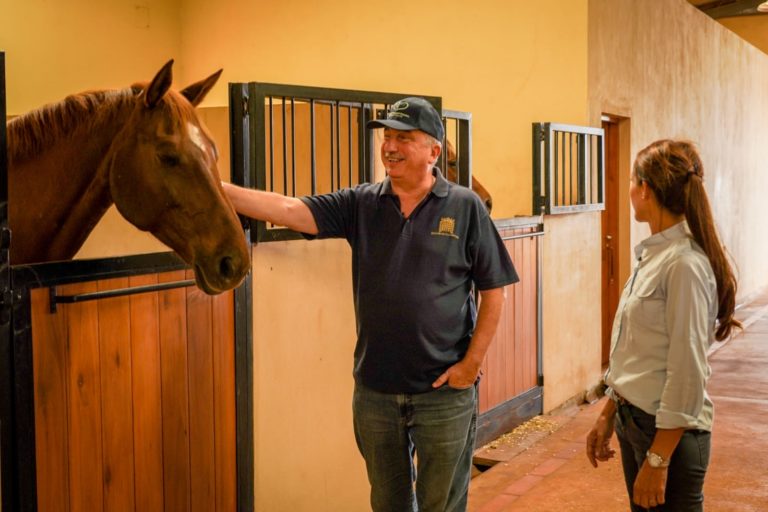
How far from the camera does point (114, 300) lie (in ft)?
7.15

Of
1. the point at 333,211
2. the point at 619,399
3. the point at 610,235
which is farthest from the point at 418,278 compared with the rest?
the point at 610,235

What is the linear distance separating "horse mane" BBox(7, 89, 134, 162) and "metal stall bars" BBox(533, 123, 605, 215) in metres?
3.41

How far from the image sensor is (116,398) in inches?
86.3

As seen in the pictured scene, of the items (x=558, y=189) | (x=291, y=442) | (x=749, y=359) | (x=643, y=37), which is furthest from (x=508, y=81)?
(x=291, y=442)

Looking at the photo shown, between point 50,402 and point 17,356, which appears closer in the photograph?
point 17,356

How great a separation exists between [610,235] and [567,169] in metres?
0.97

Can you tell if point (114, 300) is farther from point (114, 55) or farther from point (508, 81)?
point (114, 55)

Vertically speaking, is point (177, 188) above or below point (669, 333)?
above

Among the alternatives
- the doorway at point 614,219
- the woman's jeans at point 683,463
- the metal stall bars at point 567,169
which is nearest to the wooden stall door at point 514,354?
the metal stall bars at point 567,169

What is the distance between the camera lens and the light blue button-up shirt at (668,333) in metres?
1.81

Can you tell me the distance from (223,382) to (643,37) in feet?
16.9

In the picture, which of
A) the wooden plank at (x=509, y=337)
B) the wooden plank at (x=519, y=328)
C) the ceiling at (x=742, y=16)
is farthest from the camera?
the ceiling at (x=742, y=16)

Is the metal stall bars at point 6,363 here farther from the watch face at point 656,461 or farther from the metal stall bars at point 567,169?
the metal stall bars at point 567,169

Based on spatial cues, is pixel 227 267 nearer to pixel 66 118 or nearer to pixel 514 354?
pixel 66 118
